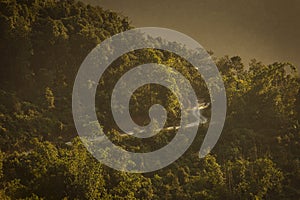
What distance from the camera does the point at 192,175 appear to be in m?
26.2

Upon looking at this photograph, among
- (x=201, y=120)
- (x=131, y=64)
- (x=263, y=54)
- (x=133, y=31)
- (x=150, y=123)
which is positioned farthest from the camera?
(x=263, y=54)

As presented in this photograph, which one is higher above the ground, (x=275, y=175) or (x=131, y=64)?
(x=131, y=64)

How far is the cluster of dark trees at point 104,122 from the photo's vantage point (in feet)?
71.2

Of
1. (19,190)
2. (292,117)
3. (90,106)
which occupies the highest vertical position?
(90,106)

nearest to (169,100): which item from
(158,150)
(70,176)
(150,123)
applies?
(150,123)

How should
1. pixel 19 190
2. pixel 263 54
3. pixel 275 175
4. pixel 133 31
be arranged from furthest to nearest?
pixel 263 54
pixel 133 31
pixel 275 175
pixel 19 190

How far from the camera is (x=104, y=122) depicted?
103 ft

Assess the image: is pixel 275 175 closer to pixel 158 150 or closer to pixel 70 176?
pixel 158 150

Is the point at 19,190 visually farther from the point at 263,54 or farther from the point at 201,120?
the point at 263,54

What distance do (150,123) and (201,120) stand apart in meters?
4.59

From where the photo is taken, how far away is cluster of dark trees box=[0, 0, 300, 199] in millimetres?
21703

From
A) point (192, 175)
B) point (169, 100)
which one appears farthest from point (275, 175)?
point (169, 100)

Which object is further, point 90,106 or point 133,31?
point 133,31

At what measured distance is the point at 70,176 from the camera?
2072 cm
